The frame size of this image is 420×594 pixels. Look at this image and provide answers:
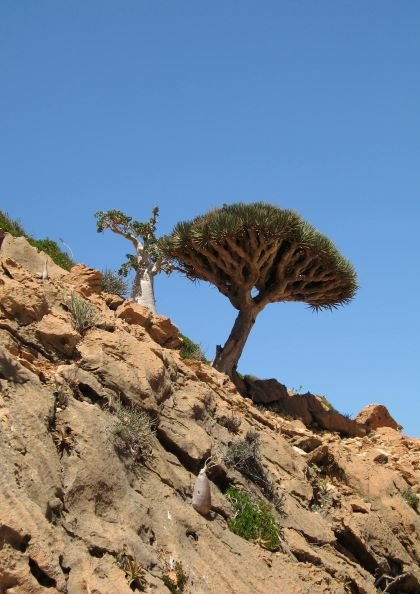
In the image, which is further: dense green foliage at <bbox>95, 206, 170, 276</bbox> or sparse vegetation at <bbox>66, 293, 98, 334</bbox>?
dense green foliage at <bbox>95, 206, 170, 276</bbox>

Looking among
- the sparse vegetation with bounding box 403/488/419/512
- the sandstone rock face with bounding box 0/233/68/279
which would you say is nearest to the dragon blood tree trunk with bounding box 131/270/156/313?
the sandstone rock face with bounding box 0/233/68/279

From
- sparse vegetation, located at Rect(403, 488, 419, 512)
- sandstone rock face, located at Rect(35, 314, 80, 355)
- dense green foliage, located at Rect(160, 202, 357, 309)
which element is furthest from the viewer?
dense green foliage, located at Rect(160, 202, 357, 309)

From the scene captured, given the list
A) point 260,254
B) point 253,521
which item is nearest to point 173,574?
point 253,521

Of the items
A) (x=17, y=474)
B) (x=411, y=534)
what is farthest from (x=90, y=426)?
(x=411, y=534)

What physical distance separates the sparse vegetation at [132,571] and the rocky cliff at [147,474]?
14mm

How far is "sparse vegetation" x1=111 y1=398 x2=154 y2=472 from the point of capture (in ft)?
24.4

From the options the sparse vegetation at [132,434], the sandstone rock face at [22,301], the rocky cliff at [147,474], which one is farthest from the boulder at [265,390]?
the sandstone rock face at [22,301]

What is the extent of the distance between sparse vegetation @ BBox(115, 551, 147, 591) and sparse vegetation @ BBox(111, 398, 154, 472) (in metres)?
1.36

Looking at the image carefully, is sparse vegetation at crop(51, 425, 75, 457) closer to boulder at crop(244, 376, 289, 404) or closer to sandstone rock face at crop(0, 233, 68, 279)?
sandstone rock face at crop(0, 233, 68, 279)

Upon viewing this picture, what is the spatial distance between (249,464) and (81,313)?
288 cm

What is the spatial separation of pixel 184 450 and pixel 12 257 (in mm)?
3731

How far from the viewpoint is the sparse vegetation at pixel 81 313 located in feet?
29.5

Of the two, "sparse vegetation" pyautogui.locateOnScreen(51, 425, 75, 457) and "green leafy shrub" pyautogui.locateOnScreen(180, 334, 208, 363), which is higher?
"green leafy shrub" pyautogui.locateOnScreen(180, 334, 208, 363)

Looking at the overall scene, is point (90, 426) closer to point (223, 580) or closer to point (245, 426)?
point (223, 580)
